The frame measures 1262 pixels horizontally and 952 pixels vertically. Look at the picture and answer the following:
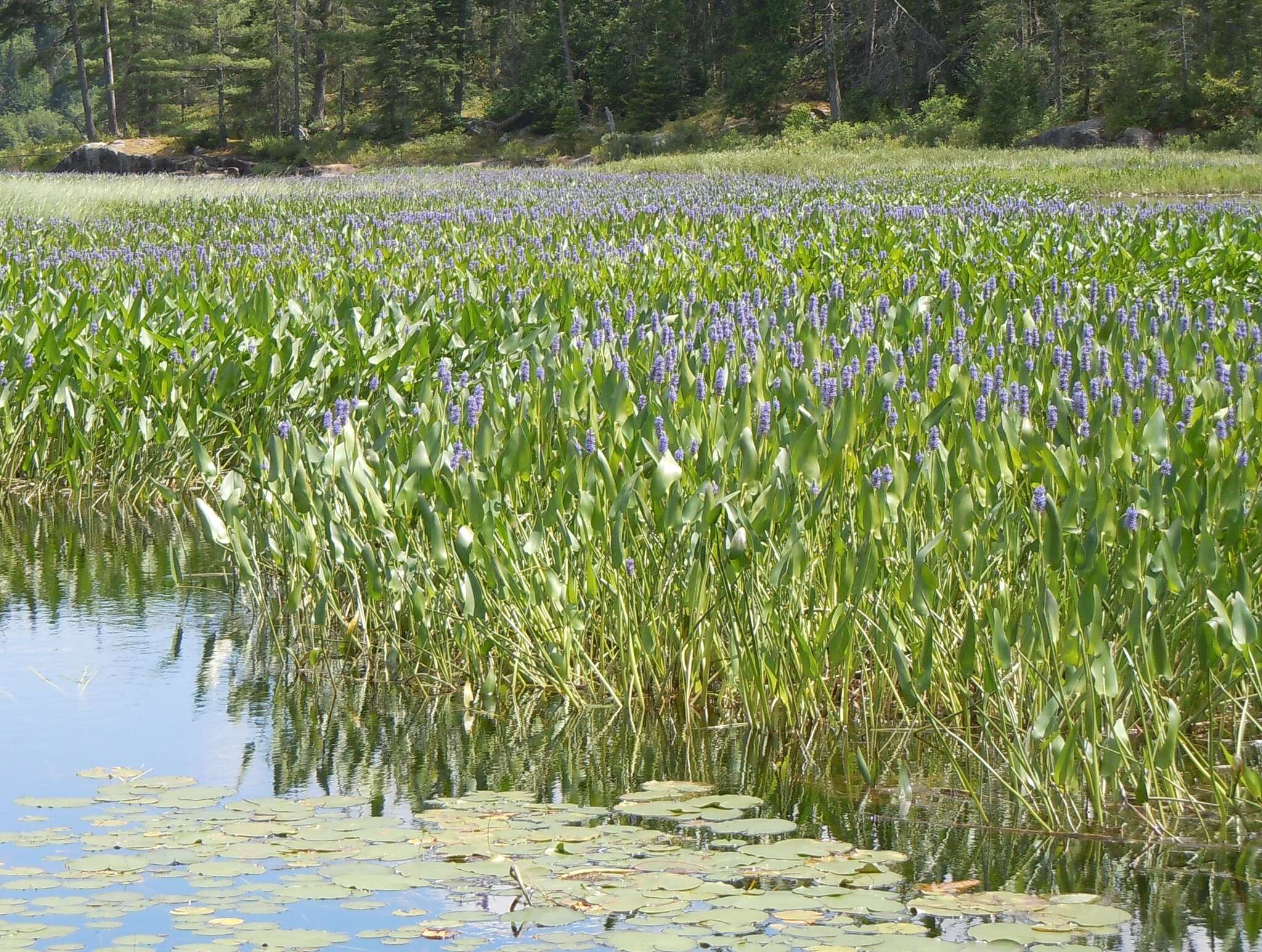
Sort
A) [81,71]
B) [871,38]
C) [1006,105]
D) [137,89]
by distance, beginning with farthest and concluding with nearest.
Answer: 1. [137,89]
2. [81,71]
3. [871,38]
4. [1006,105]

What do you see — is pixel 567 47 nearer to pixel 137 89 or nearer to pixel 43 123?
pixel 137 89

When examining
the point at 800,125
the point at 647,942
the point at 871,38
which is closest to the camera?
the point at 647,942

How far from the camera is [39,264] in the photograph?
12250mm

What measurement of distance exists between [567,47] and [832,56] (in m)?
13.2

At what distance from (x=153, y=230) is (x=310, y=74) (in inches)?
2404

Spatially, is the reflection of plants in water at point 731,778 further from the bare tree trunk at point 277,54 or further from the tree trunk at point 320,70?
the bare tree trunk at point 277,54

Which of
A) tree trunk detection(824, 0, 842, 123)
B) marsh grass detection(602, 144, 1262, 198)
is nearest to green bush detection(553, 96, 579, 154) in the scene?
tree trunk detection(824, 0, 842, 123)

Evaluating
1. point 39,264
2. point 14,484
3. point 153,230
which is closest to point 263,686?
point 14,484

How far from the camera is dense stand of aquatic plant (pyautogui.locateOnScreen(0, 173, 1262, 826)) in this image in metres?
3.89

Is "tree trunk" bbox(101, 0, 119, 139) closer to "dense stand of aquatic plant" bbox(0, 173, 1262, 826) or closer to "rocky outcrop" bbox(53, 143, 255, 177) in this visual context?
"rocky outcrop" bbox(53, 143, 255, 177)

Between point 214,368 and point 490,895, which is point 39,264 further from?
point 490,895

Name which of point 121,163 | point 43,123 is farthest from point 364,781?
point 43,123

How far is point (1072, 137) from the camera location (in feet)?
143

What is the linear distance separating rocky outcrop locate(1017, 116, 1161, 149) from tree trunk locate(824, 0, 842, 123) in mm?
8524
